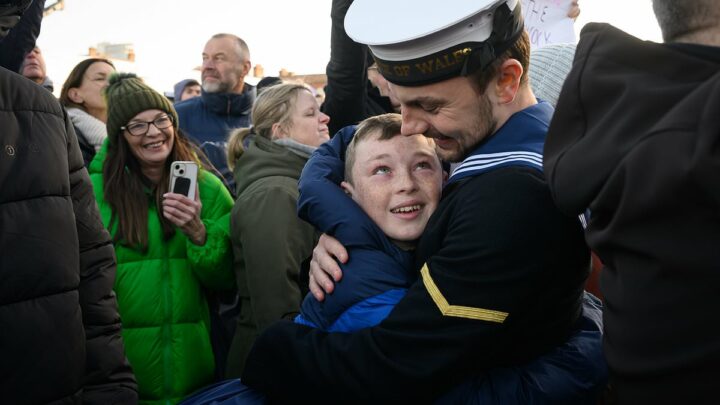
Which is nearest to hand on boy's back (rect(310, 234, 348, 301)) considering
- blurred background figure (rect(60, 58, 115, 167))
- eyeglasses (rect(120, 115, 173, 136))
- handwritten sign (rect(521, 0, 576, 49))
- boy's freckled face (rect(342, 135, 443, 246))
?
boy's freckled face (rect(342, 135, 443, 246))

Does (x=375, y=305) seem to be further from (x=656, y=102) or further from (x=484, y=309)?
(x=656, y=102)

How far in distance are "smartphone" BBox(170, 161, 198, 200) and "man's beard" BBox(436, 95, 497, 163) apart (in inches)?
83.2

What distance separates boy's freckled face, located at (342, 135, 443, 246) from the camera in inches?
83.9

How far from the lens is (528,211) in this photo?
1.64 meters

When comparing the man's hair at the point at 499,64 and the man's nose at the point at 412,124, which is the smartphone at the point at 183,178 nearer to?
the man's nose at the point at 412,124

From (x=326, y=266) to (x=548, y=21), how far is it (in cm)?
250

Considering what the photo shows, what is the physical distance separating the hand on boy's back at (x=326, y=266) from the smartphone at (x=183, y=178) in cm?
177

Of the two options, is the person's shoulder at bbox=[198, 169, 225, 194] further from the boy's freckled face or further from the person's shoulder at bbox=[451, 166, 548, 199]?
the person's shoulder at bbox=[451, 166, 548, 199]

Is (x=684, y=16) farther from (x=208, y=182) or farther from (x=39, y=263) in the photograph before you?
(x=208, y=182)

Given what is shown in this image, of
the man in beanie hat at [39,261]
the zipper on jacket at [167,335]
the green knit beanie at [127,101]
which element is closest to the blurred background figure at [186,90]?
the green knit beanie at [127,101]

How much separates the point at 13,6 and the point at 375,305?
4.73 ft

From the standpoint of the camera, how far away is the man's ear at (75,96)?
5027mm

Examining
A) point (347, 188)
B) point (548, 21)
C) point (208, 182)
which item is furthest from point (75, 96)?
point (347, 188)

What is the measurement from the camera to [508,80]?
6.28 feet
